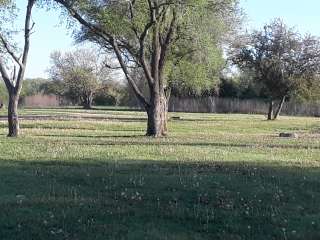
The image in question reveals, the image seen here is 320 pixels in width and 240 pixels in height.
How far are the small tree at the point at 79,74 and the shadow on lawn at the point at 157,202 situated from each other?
9629cm

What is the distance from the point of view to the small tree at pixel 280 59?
64.7 meters

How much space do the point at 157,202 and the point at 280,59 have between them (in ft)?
190

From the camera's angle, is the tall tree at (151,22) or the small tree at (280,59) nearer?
the tall tree at (151,22)

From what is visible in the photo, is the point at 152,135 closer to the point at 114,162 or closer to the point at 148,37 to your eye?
the point at 148,37

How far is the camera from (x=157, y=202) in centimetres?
952

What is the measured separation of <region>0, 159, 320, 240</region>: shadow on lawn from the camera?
7.71 meters

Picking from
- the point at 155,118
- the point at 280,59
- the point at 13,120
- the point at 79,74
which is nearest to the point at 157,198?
the point at 13,120

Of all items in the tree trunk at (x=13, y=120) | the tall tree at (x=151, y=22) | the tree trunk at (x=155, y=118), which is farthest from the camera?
the tree trunk at (x=155, y=118)

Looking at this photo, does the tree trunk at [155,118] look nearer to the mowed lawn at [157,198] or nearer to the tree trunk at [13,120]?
the tree trunk at [13,120]

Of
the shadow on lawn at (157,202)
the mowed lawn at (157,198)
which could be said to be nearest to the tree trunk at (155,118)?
the mowed lawn at (157,198)

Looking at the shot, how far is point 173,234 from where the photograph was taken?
24.9 feet

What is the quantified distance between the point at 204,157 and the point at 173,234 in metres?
9.57

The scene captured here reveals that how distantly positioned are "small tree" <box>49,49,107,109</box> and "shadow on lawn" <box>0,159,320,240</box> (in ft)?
316

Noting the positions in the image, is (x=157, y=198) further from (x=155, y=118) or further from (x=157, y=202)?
(x=155, y=118)
